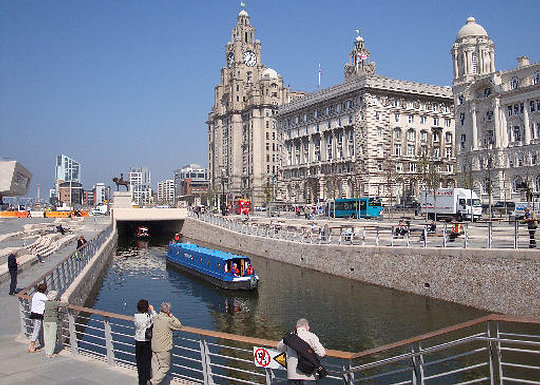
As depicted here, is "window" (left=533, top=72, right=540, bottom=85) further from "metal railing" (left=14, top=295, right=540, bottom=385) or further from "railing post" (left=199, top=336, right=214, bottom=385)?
"railing post" (left=199, top=336, right=214, bottom=385)

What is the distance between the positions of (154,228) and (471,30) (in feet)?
221

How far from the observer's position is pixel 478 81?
3209 inches

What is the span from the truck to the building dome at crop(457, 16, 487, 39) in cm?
4385

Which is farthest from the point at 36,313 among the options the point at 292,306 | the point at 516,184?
the point at 516,184

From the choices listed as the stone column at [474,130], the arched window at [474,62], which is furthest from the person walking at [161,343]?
the arched window at [474,62]

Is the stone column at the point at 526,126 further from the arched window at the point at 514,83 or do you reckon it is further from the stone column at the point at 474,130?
the stone column at the point at 474,130

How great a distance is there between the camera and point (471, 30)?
8606 centimetres

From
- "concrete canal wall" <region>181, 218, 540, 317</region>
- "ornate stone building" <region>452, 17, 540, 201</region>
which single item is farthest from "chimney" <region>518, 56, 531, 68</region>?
"concrete canal wall" <region>181, 218, 540, 317</region>

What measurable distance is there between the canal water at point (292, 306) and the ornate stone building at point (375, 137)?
50.7 meters

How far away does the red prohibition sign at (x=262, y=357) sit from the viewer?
9.16 metres

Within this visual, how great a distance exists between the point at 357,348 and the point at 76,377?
1324 cm

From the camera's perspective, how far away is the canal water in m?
23.9

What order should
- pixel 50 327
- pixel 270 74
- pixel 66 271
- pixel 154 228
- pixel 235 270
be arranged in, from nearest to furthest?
pixel 50 327 → pixel 66 271 → pixel 235 270 → pixel 154 228 → pixel 270 74

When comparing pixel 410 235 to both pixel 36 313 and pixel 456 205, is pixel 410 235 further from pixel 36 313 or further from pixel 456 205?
pixel 36 313
